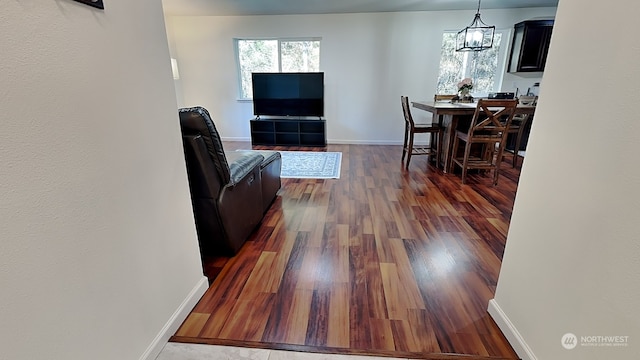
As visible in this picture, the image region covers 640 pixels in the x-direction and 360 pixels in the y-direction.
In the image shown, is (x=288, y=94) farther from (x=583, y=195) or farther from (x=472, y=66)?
(x=583, y=195)

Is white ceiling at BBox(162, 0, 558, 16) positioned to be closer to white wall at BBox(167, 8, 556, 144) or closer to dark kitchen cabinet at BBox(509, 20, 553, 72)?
white wall at BBox(167, 8, 556, 144)

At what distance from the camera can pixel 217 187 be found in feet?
5.91

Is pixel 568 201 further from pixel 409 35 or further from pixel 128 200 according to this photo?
pixel 409 35

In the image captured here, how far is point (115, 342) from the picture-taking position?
1028 millimetres

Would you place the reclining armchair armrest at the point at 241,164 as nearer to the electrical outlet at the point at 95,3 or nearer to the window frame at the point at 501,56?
the electrical outlet at the point at 95,3

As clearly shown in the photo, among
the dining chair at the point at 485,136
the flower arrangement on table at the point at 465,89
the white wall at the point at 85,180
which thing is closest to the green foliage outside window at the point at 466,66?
the flower arrangement on table at the point at 465,89

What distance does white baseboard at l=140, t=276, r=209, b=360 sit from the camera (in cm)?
123

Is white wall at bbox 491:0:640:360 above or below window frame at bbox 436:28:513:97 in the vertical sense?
below

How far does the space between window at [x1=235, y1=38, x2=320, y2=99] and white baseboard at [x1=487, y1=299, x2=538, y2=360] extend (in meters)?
5.12

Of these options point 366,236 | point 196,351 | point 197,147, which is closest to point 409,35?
point 366,236

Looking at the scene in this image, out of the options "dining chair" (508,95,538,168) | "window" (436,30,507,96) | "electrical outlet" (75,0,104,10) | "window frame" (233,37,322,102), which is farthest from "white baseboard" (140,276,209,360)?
"window" (436,30,507,96)

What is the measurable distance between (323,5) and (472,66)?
2905mm

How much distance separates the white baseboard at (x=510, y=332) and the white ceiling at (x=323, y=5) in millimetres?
4537

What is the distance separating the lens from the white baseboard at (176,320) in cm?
123
